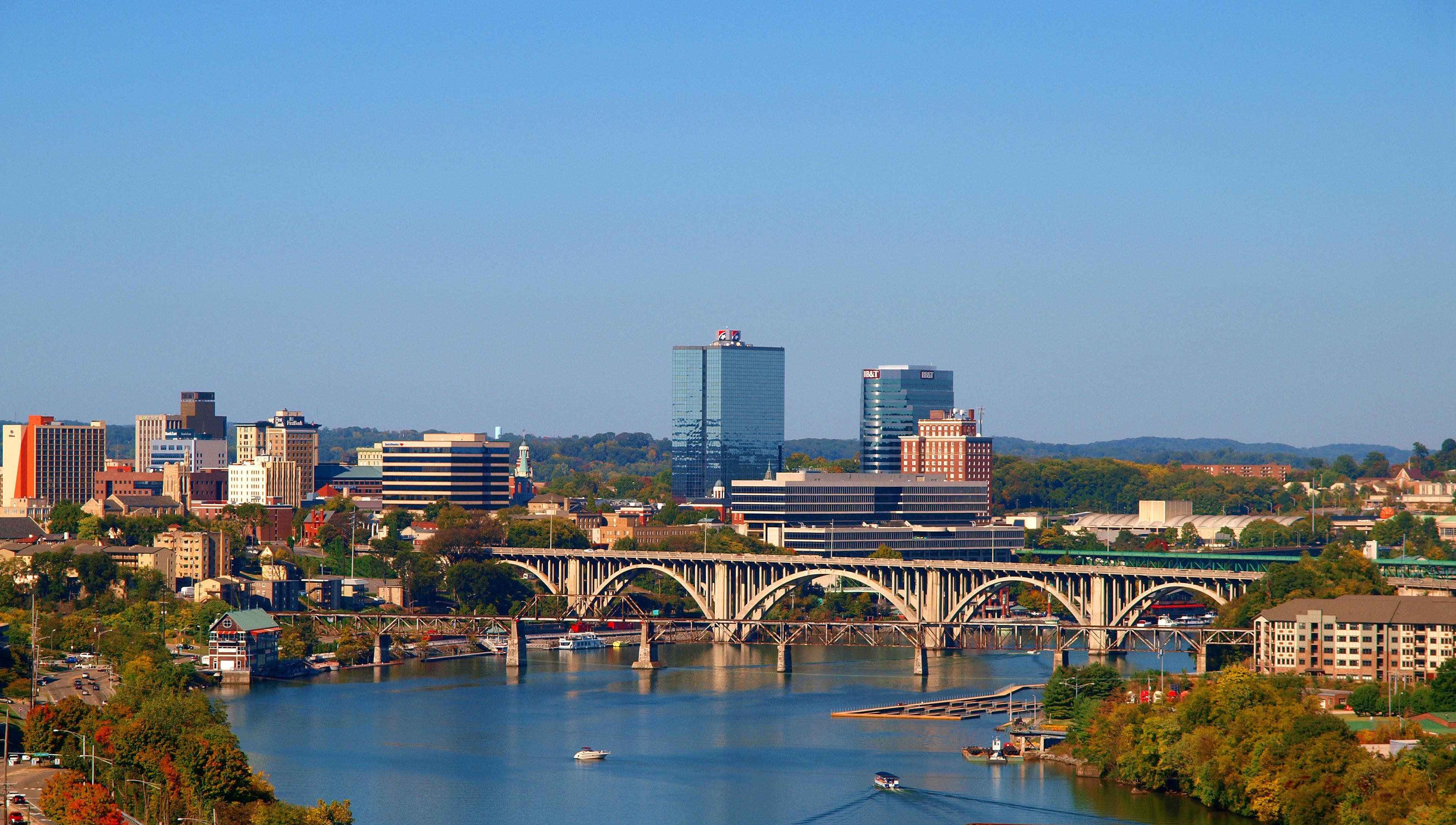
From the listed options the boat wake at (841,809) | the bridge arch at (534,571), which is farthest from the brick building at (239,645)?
the boat wake at (841,809)

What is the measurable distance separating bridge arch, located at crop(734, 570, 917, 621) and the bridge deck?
2661 centimetres

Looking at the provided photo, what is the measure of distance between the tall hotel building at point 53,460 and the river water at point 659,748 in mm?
81989

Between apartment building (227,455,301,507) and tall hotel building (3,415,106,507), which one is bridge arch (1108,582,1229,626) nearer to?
apartment building (227,455,301,507)

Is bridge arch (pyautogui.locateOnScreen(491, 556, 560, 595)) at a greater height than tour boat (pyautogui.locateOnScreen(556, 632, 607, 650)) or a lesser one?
greater

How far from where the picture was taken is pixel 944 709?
73.4m

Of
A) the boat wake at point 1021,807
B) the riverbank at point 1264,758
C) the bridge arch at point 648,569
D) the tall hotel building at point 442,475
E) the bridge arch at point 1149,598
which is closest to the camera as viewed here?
the riverbank at point 1264,758

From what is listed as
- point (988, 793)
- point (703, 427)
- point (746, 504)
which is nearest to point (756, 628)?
point (746, 504)

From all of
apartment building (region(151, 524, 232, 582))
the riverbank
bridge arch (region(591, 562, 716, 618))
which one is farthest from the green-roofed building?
the riverbank

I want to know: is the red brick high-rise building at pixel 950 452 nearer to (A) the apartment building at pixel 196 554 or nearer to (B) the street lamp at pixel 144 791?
(A) the apartment building at pixel 196 554

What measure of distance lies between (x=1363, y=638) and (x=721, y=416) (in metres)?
120

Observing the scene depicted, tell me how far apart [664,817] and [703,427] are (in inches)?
5389

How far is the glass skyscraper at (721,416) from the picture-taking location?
627 ft

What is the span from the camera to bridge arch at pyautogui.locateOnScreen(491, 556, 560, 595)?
116m

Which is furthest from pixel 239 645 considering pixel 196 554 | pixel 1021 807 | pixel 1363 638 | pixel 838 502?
pixel 838 502
